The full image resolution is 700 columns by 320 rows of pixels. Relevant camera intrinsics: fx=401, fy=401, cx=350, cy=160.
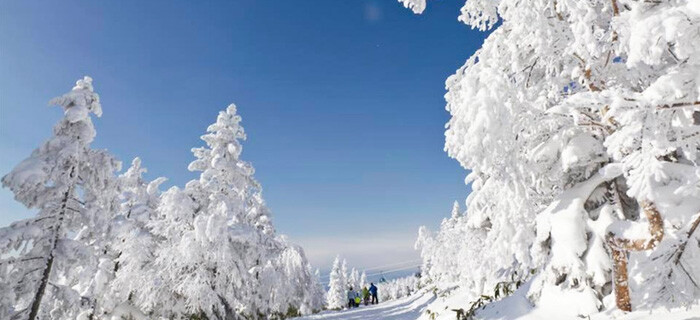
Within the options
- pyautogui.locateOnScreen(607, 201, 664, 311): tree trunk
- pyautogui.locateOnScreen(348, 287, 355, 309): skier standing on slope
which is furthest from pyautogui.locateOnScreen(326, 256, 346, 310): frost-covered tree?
pyautogui.locateOnScreen(607, 201, 664, 311): tree trunk

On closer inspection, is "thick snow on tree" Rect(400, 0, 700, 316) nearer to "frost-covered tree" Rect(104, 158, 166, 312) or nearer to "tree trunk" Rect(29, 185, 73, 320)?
"tree trunk" Rect(29, 185, 73, 320)

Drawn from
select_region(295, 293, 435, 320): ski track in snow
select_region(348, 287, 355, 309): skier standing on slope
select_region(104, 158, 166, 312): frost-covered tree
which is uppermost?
select_region(104, 158, 166, 312): frost-covered tree

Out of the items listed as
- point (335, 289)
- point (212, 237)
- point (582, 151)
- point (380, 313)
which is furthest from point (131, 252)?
point (335, 289)

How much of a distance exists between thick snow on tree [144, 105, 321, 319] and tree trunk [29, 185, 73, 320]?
486cm

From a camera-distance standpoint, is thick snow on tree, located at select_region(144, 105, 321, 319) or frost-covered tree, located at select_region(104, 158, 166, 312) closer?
thick snow on tree, located at select_region(144, 105, 321, 319)

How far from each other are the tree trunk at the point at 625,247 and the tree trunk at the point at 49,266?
13934mm

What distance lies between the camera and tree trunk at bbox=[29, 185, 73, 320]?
11109 mm

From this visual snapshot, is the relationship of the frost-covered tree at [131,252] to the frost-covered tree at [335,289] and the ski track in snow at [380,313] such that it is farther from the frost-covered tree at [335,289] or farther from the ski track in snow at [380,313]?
the frost-covered tree at [335,289]

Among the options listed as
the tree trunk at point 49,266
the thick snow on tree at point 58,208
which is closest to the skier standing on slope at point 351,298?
the thick snow on tree at point 58,208

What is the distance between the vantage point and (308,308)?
3728 cm

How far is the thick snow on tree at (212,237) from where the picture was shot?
643 inches

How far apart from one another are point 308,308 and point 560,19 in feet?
115

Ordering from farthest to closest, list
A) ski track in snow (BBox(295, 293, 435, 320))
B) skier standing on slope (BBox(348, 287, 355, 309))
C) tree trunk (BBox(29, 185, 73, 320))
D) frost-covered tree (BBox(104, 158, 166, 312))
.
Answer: skier standing on slope (BBox(348, 287, 355, 309)) → ski track in snow (BBox(295, 293, 435, 320)) → frost-covered tree (BBox(104, 158, 166, 312)) → tree trunk (BBox(29, 185, 73, 320))

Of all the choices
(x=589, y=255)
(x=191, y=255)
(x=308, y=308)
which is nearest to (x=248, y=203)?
(x=191, y=255)
